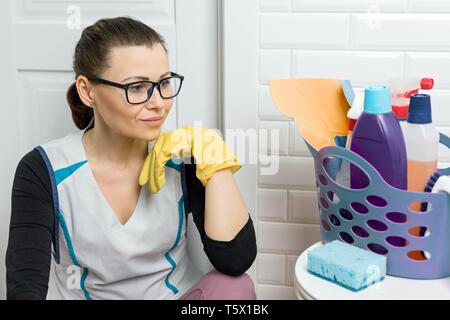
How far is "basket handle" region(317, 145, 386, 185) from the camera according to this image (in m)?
1.01

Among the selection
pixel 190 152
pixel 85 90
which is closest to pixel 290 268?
pixel 190 152

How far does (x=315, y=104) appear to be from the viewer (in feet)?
3.94

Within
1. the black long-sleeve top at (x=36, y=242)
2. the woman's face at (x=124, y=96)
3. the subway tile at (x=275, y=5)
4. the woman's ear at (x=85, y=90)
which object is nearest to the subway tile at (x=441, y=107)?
the subway tile at (x=275, y=5)

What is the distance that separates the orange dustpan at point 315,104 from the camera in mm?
1170

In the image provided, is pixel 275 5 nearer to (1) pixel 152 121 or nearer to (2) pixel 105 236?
(1) pixel 152 121

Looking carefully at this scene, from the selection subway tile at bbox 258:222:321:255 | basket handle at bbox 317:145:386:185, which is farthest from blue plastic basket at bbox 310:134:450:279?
subway tile at bbox 258:222:321:255

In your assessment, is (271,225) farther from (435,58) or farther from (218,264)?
(435,58)

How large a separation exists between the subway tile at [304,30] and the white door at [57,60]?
0.41ft

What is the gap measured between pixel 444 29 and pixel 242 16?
39 cm

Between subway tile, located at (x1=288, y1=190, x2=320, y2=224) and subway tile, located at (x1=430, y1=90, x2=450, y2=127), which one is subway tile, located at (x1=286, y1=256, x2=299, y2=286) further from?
subway tile, located at (x1=430, y1=90, x2=450, y2=127)

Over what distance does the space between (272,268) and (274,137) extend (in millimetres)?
300

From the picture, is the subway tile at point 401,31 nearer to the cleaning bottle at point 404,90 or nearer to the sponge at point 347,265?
A: the cleaning bottle at point 404,90

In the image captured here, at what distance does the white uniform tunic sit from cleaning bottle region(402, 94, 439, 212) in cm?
48
